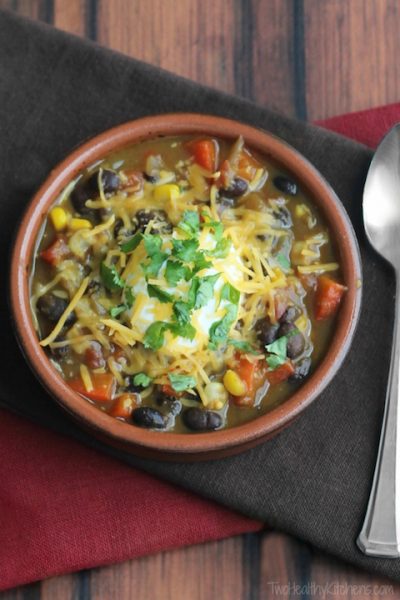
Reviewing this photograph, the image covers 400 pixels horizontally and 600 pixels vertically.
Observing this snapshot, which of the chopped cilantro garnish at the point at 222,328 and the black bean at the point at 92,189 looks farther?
the black bean at the point at 92,189

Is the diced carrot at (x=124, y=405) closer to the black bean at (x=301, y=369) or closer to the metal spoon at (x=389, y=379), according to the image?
the black bean at (x=301, y=369)

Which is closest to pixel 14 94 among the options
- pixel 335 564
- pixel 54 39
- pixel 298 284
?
pixel 54 39

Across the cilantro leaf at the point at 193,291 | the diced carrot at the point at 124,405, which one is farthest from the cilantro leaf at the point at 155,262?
the diced carrot at the point at 124,405

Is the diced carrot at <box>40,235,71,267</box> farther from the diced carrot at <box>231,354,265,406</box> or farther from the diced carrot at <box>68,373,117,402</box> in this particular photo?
the diced carrot at <box>231,354,265,406</box>

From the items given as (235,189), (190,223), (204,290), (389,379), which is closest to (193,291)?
(204,290)

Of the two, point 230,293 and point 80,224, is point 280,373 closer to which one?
point 230,293
